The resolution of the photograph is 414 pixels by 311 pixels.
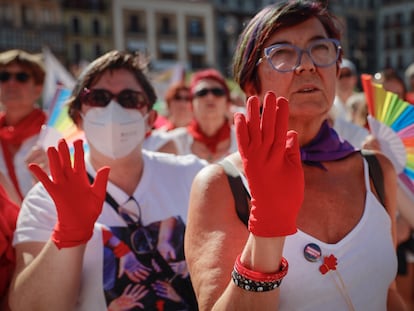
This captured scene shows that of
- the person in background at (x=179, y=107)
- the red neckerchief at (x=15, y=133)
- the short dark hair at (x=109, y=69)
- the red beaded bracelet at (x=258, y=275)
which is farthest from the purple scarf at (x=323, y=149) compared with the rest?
the person in background at (x=179, y=107)

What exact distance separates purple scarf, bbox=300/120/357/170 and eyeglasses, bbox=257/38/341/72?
244 millimetres

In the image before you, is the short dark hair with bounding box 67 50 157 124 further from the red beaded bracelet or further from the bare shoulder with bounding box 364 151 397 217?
the red beaded bracelet

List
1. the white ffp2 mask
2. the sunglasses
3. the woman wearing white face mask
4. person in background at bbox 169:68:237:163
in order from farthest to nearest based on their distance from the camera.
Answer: the sunglasses < person in background at bbox 169:68:237:163 < the white ffp2 mask < the woman wearing white face mask

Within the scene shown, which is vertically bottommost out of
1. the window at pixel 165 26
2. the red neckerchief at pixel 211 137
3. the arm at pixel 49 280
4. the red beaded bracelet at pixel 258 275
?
the arm at pixel 49 280

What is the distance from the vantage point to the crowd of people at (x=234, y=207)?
1223 millimetres

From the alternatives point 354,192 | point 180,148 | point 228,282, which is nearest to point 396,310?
point 354,192

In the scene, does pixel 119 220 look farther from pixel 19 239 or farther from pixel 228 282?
pixel 228 282

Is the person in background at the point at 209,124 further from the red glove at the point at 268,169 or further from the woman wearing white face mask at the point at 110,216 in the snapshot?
the red glove at the point at 268,169

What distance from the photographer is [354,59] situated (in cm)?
5381

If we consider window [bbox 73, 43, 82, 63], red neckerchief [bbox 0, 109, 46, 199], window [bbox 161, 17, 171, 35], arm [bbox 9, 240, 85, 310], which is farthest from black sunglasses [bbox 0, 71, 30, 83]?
window [bbox 161, 17, 171, 35]

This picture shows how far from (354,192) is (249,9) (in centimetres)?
4908

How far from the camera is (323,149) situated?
167cm

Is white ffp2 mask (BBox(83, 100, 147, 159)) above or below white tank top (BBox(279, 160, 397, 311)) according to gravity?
above

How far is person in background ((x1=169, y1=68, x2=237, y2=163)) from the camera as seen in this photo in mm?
4199
